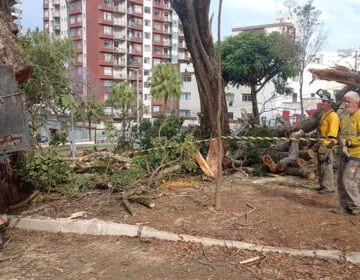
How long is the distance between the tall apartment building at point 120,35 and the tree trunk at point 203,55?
148 feet

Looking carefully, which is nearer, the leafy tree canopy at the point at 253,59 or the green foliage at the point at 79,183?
the green foliage at the point at 79,183

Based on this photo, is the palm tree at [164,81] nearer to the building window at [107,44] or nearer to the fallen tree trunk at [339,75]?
the building window at [107,44]

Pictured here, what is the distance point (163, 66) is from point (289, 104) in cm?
1661

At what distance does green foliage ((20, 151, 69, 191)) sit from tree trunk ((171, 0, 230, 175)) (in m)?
4.04

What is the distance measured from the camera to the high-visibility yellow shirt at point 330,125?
20.2 feet

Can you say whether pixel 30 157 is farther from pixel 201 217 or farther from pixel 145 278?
pixel 145 278

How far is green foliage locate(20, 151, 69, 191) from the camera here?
6793 millimetres

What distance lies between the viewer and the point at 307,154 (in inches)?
372

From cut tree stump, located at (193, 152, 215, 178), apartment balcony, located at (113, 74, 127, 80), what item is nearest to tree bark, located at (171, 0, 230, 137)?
cut tree stump, located at (193, 152, 215, 178)

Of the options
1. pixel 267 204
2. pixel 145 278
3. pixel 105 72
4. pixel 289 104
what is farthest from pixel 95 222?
pixel 105 72

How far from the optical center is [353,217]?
525cm

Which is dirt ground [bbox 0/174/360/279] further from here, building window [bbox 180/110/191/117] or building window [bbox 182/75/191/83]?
building window [bbox 182/75/191/83]

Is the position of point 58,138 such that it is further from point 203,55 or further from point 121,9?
point 121,9

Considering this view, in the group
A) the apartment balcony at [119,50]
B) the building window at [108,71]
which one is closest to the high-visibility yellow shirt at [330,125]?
the building window at [108,71]
